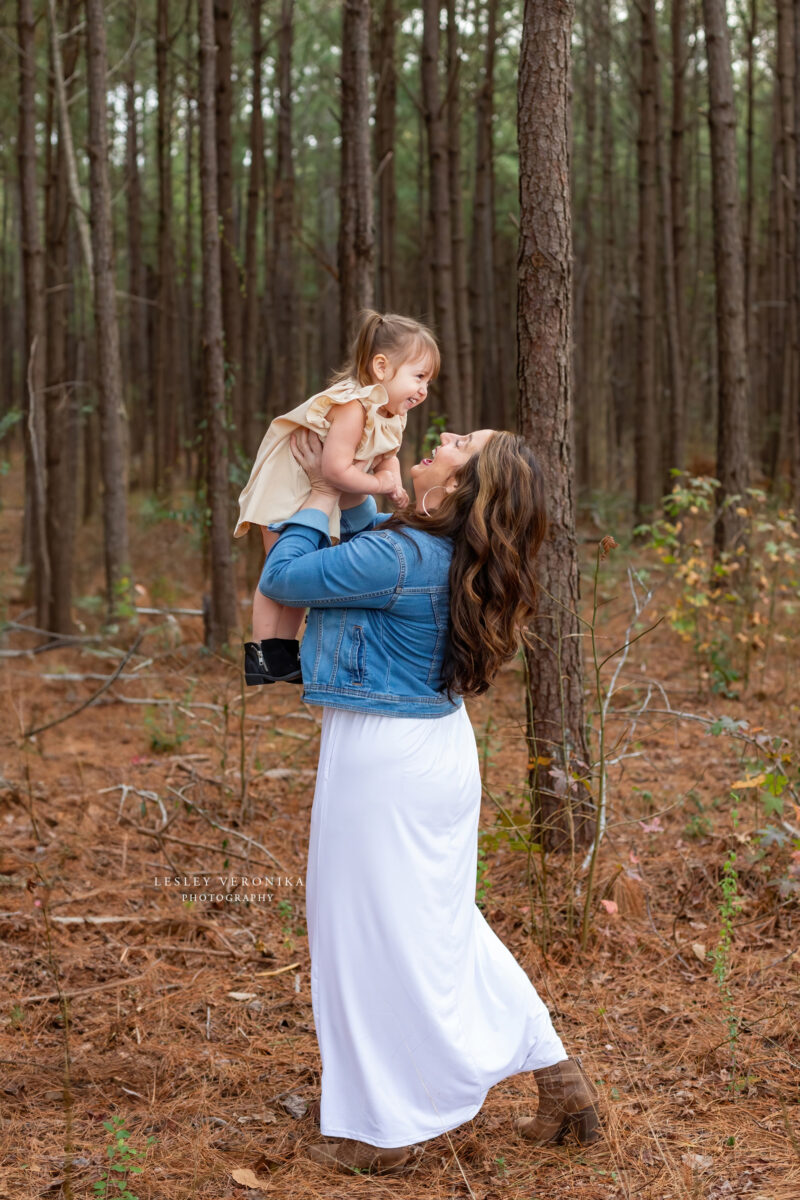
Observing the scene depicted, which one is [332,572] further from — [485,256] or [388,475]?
[485,256]

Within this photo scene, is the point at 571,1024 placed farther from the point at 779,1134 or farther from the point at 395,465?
the point at 395,465

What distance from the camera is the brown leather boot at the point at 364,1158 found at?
2.68 m

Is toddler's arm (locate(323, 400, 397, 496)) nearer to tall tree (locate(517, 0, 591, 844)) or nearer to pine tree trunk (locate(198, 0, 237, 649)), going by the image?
tall tree (locate(517, 0, 591, 844))

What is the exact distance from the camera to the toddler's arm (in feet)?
8.43

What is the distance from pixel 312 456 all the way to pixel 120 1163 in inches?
74.7

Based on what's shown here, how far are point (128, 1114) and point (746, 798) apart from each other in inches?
137

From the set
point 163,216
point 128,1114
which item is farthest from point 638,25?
point 128,1114

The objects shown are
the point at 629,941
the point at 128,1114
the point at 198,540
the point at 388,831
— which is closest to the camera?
the point at 388,831

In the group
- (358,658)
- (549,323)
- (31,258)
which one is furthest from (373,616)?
(31,258)

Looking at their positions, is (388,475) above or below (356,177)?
below

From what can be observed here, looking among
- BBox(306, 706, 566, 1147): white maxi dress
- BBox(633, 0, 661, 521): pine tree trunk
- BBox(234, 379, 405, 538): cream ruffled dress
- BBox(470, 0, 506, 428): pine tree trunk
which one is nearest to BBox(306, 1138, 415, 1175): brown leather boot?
BBox(306, 706, 566, 1147): white maxi dress

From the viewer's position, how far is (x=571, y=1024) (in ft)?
11.8

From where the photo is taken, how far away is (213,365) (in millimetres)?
8742

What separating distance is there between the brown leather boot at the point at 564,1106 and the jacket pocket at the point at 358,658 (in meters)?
1.15
